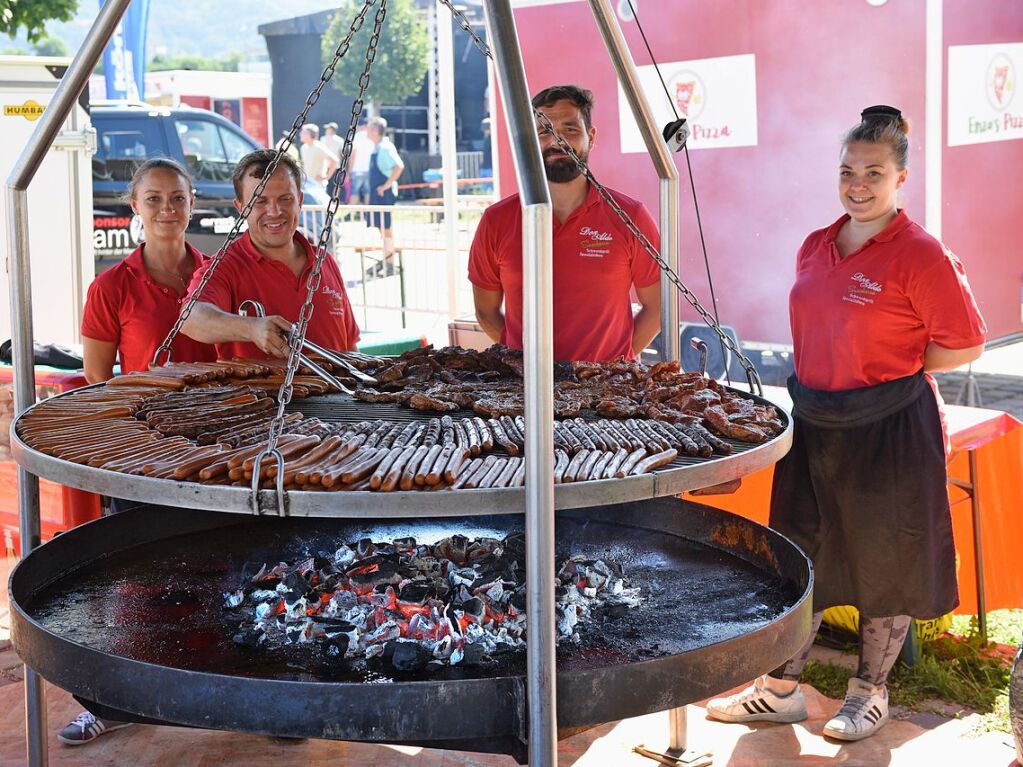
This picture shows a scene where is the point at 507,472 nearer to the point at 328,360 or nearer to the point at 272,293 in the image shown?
the point at 328,360

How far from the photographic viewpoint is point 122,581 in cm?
343

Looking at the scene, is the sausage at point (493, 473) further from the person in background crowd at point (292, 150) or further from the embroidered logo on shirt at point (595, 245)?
the embroidered logo on shirt at point (595, 245)

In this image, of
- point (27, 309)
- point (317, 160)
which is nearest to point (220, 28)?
point (317, 160)

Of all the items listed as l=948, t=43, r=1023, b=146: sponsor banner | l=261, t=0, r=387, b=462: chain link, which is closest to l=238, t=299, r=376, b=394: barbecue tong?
l=261, t=0, r=387, b=462: chain link

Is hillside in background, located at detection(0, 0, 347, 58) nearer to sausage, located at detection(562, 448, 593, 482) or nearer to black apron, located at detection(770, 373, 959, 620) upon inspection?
black apron, located at detection(770, 373, 959, 620)

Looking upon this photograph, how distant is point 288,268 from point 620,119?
5.36 metres

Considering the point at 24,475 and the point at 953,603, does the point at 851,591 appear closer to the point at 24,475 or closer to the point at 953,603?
the point at 953,603

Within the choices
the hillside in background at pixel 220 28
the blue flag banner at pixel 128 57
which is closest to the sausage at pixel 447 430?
the blue flag banner at pixel 128 57

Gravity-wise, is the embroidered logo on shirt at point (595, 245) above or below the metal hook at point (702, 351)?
above

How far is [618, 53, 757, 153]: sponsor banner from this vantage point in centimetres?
877

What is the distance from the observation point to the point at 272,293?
466 cm

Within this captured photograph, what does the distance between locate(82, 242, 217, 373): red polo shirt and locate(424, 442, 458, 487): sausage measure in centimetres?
221

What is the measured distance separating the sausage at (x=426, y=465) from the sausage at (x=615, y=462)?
409 millimetres

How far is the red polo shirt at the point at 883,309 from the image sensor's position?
4.00 meters
